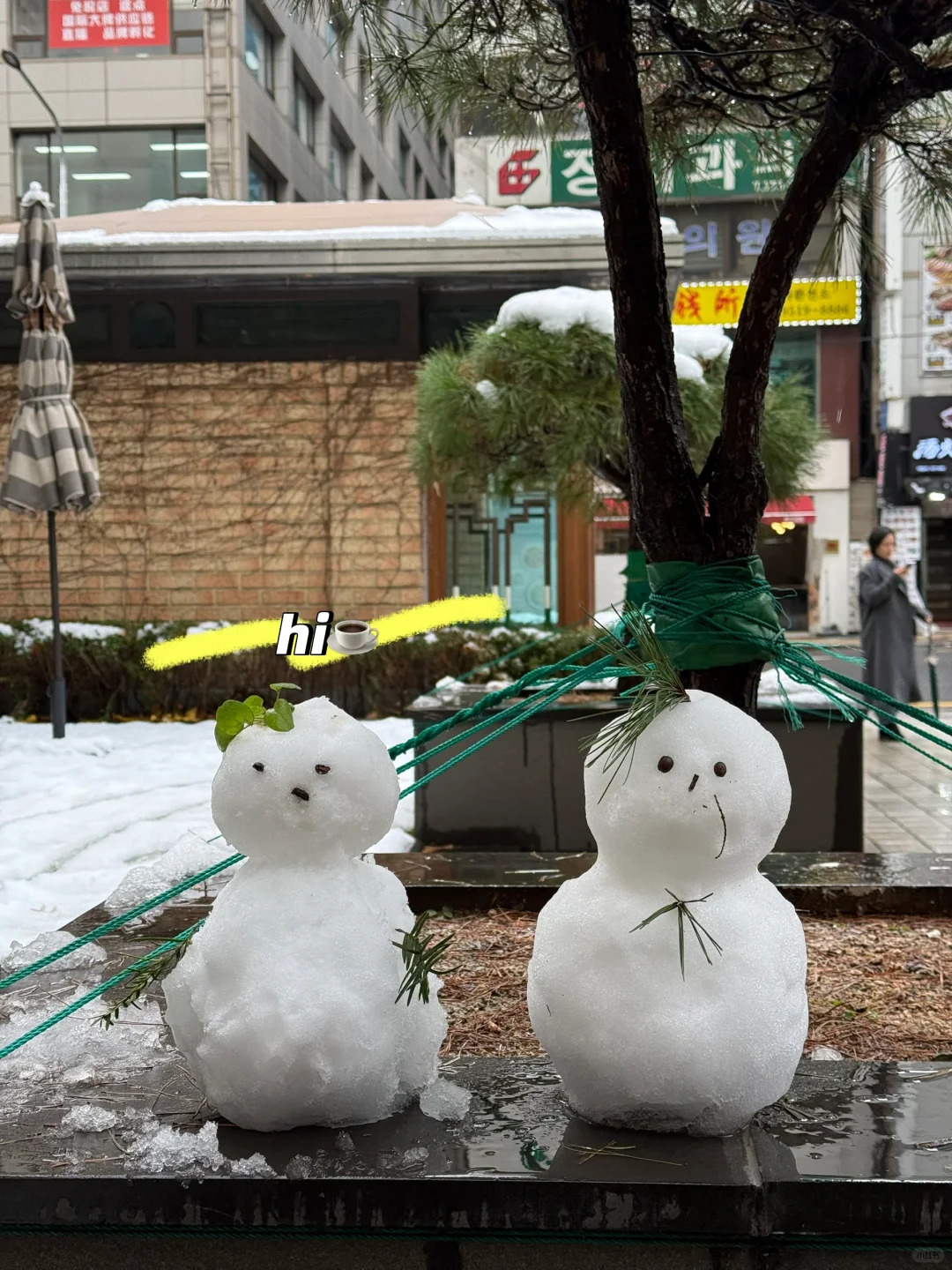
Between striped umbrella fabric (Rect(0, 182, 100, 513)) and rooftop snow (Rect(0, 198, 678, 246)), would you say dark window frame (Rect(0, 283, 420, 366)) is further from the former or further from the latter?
striped umbrella fabric (Rect(0, 182, 100, 513))

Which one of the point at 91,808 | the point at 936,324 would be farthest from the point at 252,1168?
the point at 936,324

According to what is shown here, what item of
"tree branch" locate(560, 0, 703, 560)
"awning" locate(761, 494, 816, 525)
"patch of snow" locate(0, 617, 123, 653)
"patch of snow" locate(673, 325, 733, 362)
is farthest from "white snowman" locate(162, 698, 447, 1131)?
"awning" locate(761, 494, 816, 525)

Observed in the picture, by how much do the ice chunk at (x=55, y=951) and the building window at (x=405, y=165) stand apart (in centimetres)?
3338

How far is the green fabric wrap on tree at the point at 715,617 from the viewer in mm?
1864

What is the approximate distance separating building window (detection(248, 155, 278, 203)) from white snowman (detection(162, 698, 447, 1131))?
64.9 feet

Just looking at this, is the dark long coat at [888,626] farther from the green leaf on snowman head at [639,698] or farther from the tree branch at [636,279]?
the green leaf on snowman head at [639,698]

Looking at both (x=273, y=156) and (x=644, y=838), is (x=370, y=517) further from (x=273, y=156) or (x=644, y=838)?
(x=273, y=156)

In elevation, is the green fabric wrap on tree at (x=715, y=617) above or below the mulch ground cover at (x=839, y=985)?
above

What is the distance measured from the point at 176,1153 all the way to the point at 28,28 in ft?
70.9

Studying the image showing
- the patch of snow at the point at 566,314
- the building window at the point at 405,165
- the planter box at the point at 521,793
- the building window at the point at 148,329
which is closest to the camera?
the planter box at the point at 521,793

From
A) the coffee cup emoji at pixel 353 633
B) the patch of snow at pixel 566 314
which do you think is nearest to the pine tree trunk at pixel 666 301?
the coffee cup emoji at pixel 353 633

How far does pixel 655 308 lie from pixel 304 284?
8.28 m

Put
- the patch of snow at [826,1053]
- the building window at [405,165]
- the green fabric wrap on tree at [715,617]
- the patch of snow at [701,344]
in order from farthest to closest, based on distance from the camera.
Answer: the building window at [405,165]
the patch of snow at [701,344]
the patch of snow at [826,1053]
the green fabric wrap on tree at [715,617]

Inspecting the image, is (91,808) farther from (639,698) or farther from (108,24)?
(108,24)
